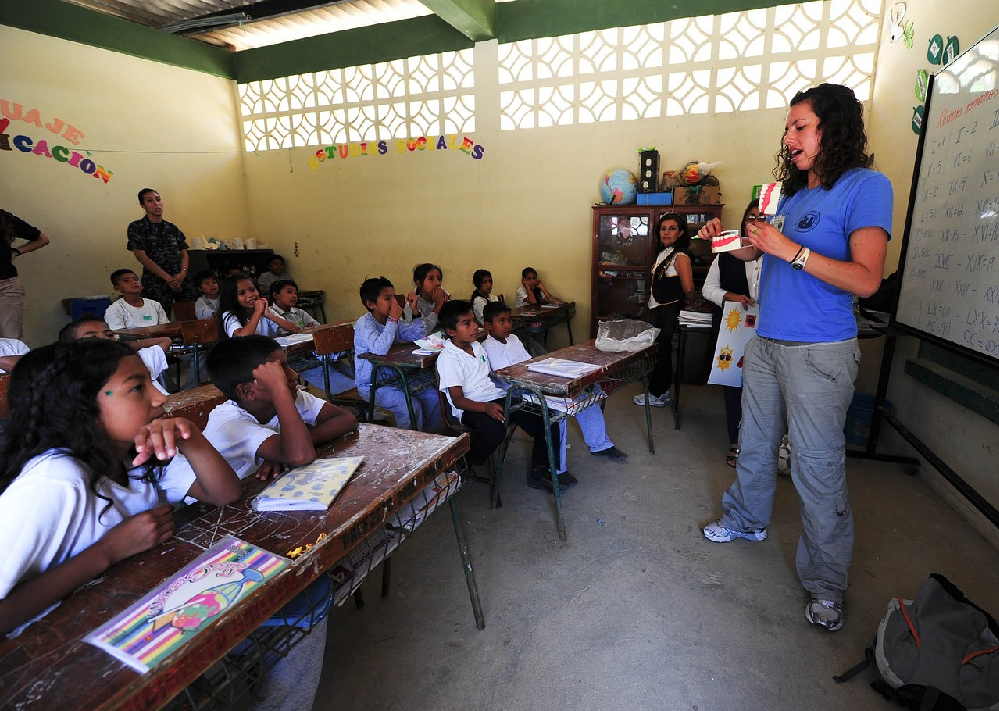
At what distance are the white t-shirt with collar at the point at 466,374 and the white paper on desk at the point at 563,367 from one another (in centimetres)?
28

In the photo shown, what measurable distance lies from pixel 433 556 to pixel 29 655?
5.02 ft

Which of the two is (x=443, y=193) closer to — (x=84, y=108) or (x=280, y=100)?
(x=280, y=100)

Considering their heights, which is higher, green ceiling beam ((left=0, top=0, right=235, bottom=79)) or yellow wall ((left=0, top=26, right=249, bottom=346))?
green ceiling beam ((left=0, top=0, right=235, bottom=79))

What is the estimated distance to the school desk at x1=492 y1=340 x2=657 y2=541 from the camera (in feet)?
7.16

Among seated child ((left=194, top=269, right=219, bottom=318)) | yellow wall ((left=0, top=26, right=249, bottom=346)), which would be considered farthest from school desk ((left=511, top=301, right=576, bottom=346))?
yellow wall ((left=0, top=26, right=249, bottom=346))

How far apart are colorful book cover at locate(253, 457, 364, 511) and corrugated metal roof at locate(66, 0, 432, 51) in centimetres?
514

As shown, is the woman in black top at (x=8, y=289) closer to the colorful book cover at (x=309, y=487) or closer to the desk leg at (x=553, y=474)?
the colorful book cover at (x=309, y=487)

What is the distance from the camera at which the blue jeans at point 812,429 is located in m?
1.63

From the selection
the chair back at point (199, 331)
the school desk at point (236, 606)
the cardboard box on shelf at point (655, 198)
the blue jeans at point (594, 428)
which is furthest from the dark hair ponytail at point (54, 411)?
the cardboard box on shelf at point (655, 198)

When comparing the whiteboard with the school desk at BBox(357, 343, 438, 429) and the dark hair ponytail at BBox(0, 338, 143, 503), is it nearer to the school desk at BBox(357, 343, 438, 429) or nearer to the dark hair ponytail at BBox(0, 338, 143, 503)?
the school desk at BBox(357, 343, 438, 429)

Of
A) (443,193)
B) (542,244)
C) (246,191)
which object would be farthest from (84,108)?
(542,244)

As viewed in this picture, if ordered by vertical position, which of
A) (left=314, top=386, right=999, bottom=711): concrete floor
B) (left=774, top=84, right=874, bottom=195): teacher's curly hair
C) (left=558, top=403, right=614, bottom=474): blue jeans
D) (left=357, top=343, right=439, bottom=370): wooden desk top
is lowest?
(left=314, top=386, right=999, bottom=711): concrete floor

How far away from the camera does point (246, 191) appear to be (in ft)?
22.7

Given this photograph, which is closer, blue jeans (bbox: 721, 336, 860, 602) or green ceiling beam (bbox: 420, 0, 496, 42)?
blue jeans (bbox: 721, 336, 860, 602)
